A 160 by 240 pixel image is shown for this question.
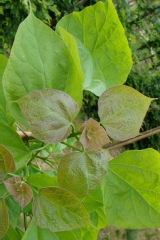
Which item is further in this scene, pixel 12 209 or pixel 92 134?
pixel 12 209

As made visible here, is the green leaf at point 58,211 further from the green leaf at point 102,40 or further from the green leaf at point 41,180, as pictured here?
the green leaf at point 102,40

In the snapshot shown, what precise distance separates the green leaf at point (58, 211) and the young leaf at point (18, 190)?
0.07ft

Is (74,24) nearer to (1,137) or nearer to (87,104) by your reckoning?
(1,137)

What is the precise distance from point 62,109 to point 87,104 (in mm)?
2436

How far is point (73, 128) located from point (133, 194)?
0.15m

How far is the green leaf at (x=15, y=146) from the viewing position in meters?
0.40

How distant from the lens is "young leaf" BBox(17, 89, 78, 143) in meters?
0.33

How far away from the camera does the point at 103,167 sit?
1.17 feet

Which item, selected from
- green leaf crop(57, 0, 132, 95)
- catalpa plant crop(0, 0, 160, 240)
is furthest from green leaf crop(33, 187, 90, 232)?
green leaf crop(57, 0, 132, 95)

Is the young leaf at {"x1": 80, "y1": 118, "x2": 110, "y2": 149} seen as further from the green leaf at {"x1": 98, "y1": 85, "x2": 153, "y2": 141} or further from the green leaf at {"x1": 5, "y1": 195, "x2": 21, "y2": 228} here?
the green leaf at {"x1": 5, "y1": 195, "x2": 21, "y2": 228}

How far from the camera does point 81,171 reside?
1.15 ft

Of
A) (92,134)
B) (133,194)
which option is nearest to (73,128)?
(92,134)

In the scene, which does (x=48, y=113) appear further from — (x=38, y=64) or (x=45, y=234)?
(x=45, y=234)

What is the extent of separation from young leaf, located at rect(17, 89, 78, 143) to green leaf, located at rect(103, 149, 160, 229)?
14 cm
